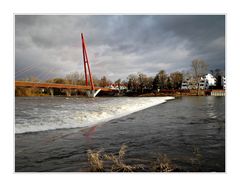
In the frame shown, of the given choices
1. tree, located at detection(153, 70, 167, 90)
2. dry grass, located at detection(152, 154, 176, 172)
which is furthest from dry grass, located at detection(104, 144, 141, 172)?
tree, located at detection(153, 70, 167, 90)

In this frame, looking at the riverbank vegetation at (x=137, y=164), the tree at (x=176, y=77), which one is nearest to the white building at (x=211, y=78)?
the tree at (x=176, y=77)

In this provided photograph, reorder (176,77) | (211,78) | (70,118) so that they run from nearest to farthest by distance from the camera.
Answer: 1. (211,78)
2. (176,77)
3. (70,118)

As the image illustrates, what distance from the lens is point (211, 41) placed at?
3742mm

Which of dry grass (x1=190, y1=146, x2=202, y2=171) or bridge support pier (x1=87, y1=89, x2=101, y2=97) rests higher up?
bridge support pier (x1=87, y1=89, x2=101, y2=97)

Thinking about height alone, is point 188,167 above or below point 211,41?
below

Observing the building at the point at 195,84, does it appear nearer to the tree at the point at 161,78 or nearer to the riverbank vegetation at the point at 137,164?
the tree at the point at 161,78

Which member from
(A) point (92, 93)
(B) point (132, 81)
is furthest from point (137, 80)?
(A) point (92, 93)

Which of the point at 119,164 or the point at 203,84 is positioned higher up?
the point at 203,84

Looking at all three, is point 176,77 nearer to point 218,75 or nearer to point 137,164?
point 218,75

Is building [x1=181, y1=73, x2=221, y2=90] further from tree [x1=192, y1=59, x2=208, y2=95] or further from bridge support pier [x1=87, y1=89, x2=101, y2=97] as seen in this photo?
bridge support pier [x1=87, y1=89, x2=101, y2=97]
